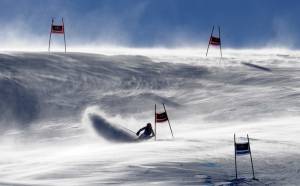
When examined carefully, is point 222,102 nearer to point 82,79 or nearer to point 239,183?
point 82,79

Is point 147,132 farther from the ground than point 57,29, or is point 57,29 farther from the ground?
point 57,29

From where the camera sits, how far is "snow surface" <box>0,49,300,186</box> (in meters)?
20.8

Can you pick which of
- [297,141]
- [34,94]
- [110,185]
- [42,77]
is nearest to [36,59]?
[42,77]

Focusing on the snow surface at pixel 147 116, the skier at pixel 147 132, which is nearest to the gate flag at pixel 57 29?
the snow surface at pixel 147 116

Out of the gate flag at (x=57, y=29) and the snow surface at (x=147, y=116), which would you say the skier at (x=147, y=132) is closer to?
the snow surface at (x=147, y=116)

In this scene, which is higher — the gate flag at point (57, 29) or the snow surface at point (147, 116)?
the gate flag at point (57, 29)

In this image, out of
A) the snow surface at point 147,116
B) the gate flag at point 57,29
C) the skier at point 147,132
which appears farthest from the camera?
the gate flag at point 57,29

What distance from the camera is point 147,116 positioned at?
34219 mm

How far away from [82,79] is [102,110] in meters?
6.31

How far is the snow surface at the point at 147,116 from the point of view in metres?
20.8

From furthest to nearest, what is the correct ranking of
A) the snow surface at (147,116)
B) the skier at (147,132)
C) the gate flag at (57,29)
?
1. the gate flag at (57,29)
2. the skier at (147,132)
3. the snow surface at (147,116)

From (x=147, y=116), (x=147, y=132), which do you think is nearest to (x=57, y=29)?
(x=147, y=116)

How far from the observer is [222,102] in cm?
3728

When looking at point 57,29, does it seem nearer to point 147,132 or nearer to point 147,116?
point 147,116
